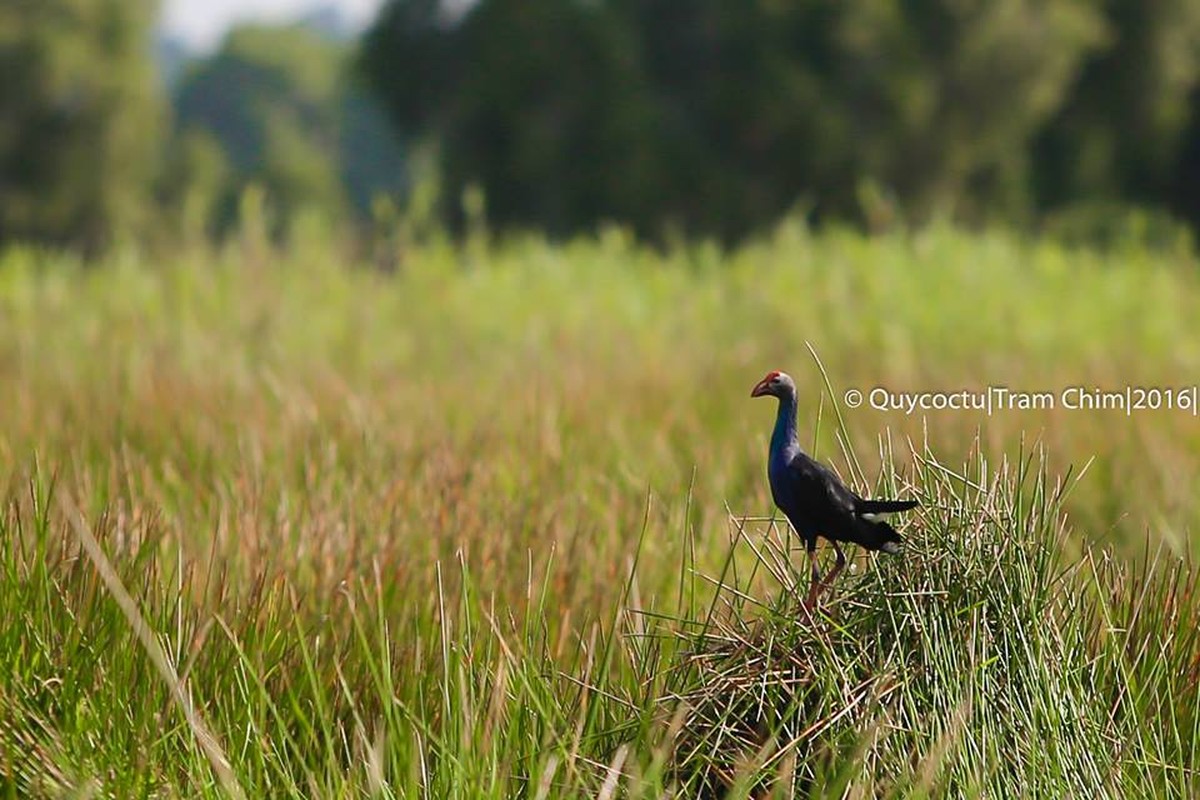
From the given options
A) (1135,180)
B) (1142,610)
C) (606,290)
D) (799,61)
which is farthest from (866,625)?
(1135,180)

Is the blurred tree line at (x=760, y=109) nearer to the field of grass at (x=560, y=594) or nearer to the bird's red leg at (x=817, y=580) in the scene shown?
the field of grass at (x=560, y=594)

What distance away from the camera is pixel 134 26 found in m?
27.9

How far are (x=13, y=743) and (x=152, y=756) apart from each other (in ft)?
0.70

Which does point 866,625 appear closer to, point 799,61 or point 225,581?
point 225,581

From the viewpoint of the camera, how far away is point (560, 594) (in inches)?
111

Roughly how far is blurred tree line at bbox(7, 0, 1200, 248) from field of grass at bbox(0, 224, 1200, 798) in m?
11.4

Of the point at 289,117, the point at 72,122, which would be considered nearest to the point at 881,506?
the point at 72,122

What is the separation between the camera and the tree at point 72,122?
23.8 metres

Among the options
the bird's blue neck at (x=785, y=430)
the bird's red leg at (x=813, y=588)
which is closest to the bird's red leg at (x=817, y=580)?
the bird's red leg at (x=813, y=588)

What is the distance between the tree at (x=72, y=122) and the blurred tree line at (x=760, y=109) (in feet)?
0.20

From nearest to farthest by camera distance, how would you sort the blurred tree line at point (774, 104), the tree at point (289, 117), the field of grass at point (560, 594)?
the field of grass at point (560, 594), the blurred tree line at point (774, 104), the tree at point (289, 117)

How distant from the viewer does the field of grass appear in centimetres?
195

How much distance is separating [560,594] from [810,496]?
122cm

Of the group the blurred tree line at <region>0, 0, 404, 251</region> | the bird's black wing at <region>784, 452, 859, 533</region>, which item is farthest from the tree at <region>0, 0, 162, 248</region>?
the bird's black wing at <region>784, 452, 859, 533</region>
